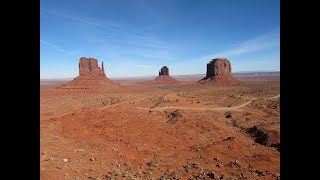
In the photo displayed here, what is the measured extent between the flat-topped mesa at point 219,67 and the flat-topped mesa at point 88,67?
46682 millimetres

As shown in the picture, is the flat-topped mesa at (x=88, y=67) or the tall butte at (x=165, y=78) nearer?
the flat-topped mesa at (x=88, y=67)

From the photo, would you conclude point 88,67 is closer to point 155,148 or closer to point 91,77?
point 91,77

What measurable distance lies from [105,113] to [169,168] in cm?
1258

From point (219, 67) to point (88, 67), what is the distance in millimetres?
51821

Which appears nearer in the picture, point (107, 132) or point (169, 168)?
point (169, 168)

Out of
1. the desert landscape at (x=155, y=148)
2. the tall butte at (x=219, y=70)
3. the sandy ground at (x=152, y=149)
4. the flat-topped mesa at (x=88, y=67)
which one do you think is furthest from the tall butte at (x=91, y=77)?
the sandy ground at (x=152, y=149)

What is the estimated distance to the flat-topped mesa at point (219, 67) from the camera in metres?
104

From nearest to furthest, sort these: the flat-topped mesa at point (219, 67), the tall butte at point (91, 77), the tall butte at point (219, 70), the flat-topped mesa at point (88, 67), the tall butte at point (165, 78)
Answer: the tall butte at point (91, 77) < the flat-topped mesa at point (88, 67) < the tall butte at point (219, 70) < the flat-topped mesa at point (219, 67) < the tall butte at point (165, 78)

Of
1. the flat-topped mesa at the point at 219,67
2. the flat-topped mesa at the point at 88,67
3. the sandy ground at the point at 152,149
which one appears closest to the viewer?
the sandy ground at the point at 152,149

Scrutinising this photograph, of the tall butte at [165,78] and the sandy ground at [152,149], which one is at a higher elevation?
the tall butte at [165,78]

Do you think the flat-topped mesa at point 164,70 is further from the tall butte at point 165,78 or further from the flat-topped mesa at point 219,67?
the flat-topped mesa at point 219,67
